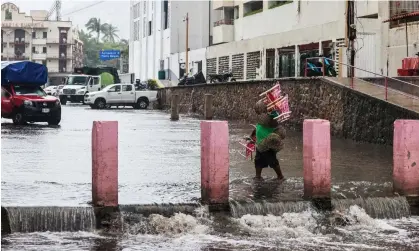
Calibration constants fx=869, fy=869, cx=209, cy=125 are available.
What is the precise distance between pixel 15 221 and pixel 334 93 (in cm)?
1584

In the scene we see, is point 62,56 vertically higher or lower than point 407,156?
higher

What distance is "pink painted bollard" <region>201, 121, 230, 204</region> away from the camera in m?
10.5

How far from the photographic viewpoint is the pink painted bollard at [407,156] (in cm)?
1184

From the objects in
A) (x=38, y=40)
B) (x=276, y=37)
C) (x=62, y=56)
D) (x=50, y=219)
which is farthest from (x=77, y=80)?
(x=62, y=56)

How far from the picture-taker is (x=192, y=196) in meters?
11.5

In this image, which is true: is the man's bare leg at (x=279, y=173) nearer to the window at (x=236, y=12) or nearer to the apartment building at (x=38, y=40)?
the window at (x=236, y=12)

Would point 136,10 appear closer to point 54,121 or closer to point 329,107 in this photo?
point 54,121

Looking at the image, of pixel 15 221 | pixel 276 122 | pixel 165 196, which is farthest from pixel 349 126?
pixel 15 221

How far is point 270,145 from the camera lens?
12.9 meters

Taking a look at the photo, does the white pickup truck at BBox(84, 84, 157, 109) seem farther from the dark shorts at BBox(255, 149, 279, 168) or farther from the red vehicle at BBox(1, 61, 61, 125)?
the dark shorts at BBox(255, 149, 279, 168)

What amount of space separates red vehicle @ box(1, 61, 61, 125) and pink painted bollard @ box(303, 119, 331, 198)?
18.7 metres

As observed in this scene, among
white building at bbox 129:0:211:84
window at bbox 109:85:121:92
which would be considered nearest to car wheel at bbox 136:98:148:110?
window at bbox 109:85:121:92

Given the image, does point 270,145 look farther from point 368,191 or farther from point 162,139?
point 162,139

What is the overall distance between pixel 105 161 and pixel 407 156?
431 cm
